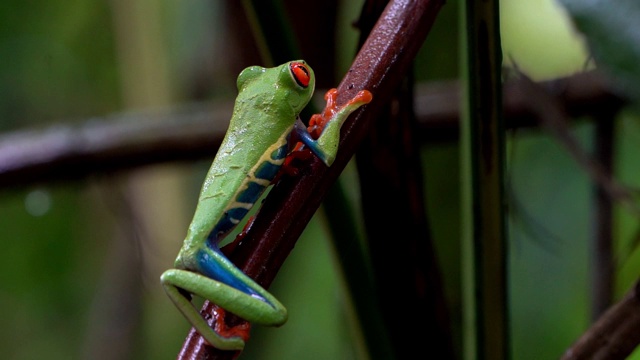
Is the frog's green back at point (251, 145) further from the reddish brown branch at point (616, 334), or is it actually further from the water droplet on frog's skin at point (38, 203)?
the water droplet on frog's skin at point (38, 203)

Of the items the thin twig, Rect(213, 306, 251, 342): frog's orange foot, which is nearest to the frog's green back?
Rect(213, 306, 251, 342): frog's orange foot

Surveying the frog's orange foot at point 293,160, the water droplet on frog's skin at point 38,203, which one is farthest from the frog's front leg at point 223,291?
the water droplet on frog's skin at point 38,203

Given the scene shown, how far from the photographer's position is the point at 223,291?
0.75 m

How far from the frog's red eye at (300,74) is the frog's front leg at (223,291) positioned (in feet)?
0.90

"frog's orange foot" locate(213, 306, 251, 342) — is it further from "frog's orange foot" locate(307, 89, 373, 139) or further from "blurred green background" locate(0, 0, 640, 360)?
"blurred green background" locate(0, 0, 640, 360)

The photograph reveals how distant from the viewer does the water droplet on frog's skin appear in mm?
2074

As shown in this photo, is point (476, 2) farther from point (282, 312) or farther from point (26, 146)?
point (26, 146)

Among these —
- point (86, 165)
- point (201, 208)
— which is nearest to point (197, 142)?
point (86, 165)

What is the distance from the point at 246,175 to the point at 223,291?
0.64ft

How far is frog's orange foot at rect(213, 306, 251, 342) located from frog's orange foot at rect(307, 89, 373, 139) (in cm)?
25

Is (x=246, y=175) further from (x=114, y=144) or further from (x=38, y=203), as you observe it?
(x=38, y=203)

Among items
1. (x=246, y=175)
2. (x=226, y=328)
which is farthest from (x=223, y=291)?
(x=246, y=175)

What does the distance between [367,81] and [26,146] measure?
1.18 metres

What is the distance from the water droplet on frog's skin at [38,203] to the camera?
81.7 inches
